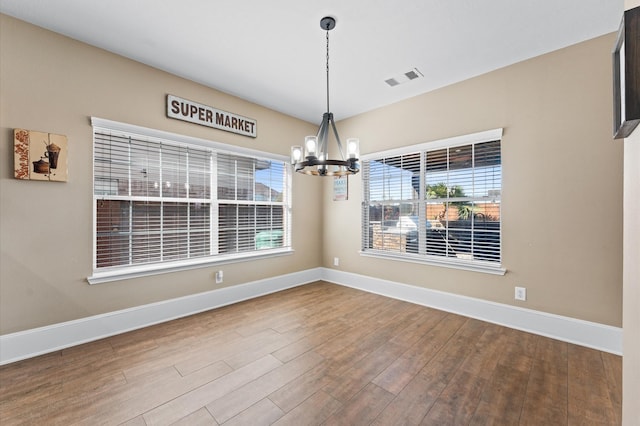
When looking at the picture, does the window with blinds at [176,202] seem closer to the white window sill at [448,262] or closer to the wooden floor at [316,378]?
the wooden floor at [316,378]

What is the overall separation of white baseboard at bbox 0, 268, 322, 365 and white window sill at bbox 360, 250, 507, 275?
181 centimetres

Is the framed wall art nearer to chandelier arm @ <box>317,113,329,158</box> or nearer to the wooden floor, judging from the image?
the wooden floor

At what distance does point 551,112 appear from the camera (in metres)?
2.81

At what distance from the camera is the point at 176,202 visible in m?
3.36

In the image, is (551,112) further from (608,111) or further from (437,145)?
(437,145)

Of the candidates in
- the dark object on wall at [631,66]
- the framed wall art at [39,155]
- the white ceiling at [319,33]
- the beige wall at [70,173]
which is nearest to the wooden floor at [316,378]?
the beige wall at [70,173]

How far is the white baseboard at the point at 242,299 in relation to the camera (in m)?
2.43

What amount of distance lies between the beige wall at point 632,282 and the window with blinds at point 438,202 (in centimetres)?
204

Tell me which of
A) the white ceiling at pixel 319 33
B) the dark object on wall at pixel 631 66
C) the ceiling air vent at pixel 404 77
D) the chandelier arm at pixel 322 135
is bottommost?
the dark object on wall at pixel 631 66

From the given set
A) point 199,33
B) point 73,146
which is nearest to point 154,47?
point 199,33

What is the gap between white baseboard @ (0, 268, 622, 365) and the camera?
2.43 metres

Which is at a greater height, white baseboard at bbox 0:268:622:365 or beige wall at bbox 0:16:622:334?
beige wall at bbox 0:16:622:334

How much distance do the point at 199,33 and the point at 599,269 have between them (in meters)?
4.33

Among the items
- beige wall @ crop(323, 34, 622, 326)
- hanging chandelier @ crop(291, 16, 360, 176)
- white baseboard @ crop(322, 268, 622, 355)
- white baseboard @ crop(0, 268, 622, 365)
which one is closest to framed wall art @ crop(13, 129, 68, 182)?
white baseboard @ crop(0, 268, 622, 365)
